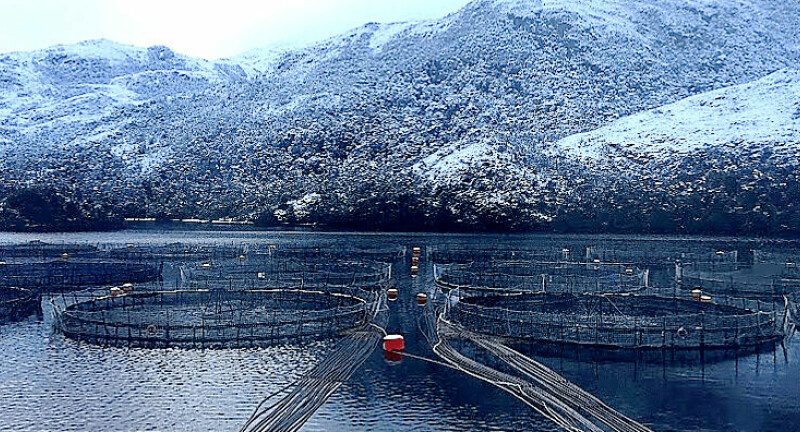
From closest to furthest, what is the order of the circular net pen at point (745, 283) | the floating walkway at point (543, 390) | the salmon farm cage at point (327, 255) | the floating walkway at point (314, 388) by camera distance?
the floating walkway at point (543, 390)
the floating walkway at point (314, 388)
the circular net pen at point (745, 283)
the salmon farm cage at point (327, 255)

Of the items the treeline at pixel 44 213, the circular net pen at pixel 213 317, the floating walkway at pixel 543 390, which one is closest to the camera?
the floating walkway at pixel 543 390

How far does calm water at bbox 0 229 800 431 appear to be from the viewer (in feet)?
131

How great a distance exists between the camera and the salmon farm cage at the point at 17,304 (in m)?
66.4

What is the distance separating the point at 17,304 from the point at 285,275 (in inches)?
1043

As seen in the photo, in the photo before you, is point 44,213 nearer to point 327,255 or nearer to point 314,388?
point 327,255

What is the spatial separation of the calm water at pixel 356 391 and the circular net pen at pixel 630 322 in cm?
201

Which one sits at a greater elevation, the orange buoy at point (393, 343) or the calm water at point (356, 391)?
the orange buoy at point (393, 343)

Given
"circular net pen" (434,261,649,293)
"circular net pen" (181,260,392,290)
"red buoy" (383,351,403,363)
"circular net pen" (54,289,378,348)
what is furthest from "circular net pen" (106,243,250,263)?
"red buoy" (383,351,403,363)

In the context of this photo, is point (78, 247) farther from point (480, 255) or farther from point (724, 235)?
point (724, 235)

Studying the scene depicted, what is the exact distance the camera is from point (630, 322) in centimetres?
5688

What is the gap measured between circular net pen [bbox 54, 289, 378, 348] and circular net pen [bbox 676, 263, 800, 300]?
29028 millimetres

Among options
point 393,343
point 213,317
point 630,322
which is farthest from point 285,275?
point 630,322

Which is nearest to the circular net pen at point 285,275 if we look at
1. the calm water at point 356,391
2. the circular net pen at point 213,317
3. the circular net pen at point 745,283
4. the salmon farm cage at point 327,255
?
the circular net pen at point 213,317

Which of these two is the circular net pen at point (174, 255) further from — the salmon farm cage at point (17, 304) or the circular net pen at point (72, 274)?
the salmon farm cage at point (17, 304)
